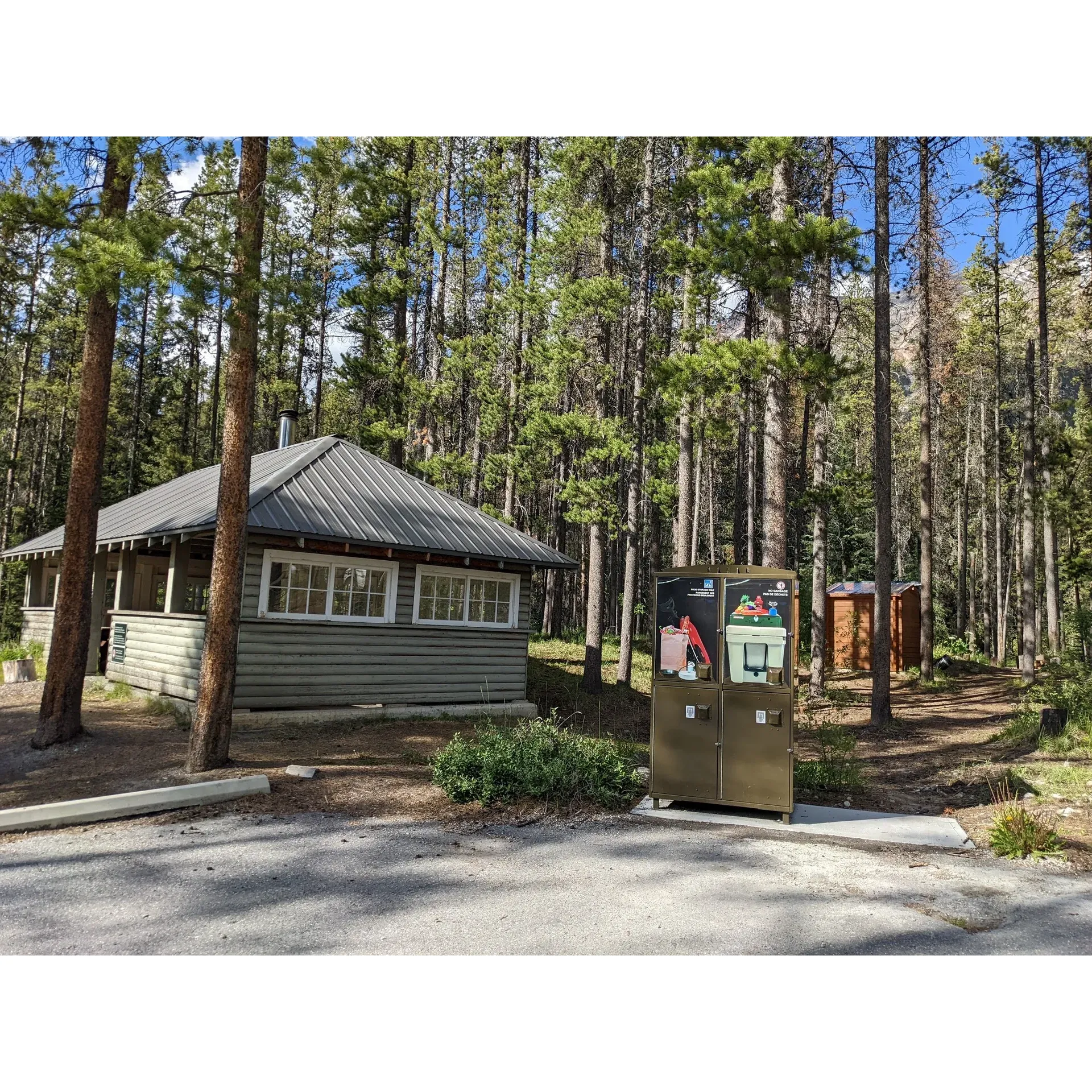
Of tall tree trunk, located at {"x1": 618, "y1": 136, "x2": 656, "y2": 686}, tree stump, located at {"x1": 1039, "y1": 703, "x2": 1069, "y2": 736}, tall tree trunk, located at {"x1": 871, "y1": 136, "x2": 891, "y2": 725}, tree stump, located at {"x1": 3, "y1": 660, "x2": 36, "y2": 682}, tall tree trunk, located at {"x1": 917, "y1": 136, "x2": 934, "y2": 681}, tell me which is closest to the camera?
tree stump, located at {"x1": 1039, "y1": 703, "x2": 1069, "y2": 736}

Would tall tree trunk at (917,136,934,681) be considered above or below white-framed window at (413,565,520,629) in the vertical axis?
above

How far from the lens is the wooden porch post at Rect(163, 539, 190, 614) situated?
12.0 metres

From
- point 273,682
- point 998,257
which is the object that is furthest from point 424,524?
point 998,257

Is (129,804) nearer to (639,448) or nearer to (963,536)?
(639,448)

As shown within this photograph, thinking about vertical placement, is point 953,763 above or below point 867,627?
below

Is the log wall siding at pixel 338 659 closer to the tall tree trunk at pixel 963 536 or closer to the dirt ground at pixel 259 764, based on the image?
the dirt ground at pixel 259 764

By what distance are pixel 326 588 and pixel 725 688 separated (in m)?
7.19

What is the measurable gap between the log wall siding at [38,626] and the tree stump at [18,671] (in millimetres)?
2792

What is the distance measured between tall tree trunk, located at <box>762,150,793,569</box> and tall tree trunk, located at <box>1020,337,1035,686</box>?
9913mm

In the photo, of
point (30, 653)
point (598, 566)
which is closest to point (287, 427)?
point (598, 566)

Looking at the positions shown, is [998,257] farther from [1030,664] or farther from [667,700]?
[667,700]

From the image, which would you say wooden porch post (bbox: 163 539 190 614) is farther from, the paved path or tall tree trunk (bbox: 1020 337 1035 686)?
tall tree trunk (bbox: 1020 337 1035 686)

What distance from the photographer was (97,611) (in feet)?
48.3

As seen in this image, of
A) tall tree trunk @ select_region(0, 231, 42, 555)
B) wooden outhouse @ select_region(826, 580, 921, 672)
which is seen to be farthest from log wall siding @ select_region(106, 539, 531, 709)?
tall tree trunk @ select_region(0, 231, 42, 555)
